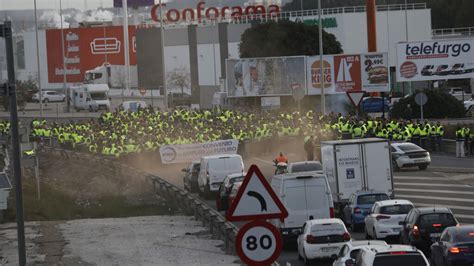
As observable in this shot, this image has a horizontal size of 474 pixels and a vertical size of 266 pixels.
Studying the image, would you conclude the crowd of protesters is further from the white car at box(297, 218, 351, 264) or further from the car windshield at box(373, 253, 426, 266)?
the car windshield at box(373, 253, 426, 266)

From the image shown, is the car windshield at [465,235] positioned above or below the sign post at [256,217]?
below

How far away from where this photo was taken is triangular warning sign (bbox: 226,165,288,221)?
12266 millimetres

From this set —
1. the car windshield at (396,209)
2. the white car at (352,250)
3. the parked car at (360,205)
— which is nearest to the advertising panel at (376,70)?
the parked car at (360,205)

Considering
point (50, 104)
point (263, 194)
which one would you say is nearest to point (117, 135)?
point (263, 194)

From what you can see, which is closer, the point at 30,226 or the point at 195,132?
the point at 30,226

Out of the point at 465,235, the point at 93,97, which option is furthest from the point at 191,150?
the point at 93,97

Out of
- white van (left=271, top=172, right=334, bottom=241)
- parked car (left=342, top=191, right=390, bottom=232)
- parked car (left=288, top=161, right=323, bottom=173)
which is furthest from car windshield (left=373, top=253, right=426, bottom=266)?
parked car (left=288, top=161, right=323, bottom=173)

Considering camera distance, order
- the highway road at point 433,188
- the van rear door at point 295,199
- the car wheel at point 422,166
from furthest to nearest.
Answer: the car wheel at point 422,166 < the highway road at point 433,188 < the van rear door at point 295,199

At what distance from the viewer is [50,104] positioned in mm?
123688

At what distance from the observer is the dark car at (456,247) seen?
2006 cm

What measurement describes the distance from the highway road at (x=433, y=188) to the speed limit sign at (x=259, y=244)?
40.5ft

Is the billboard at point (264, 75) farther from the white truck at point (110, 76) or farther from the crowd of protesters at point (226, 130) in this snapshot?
the white truck at point (110, 76)

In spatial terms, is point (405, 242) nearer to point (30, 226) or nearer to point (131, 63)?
point (30, 226)

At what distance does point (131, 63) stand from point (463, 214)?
117530mm
